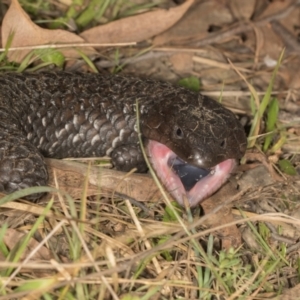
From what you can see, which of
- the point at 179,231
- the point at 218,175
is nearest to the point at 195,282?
the point at 179,231

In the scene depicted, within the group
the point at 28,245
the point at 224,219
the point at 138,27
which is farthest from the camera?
the point at 138,27

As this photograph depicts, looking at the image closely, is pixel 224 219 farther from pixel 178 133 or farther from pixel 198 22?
pixel 198 22

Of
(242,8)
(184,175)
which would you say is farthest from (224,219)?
(242,8)

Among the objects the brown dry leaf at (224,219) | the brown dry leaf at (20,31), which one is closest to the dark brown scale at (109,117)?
the brown dry leaf at (224,219)

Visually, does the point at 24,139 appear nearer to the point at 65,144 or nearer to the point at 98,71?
the point at 65,144

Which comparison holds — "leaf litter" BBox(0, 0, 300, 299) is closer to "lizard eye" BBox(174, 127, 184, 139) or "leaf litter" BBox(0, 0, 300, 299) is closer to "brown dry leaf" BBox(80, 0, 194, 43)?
"brown dry leaf" BBox(80, 0, 194, 43)

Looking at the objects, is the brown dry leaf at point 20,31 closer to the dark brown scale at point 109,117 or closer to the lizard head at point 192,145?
the dark brown scale at point 109,117

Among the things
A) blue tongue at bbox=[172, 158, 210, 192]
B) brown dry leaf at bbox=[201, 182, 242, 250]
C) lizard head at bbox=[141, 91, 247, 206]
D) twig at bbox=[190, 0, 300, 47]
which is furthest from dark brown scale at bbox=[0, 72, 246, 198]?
twig at bbox=[190, 0, 300, 47]
